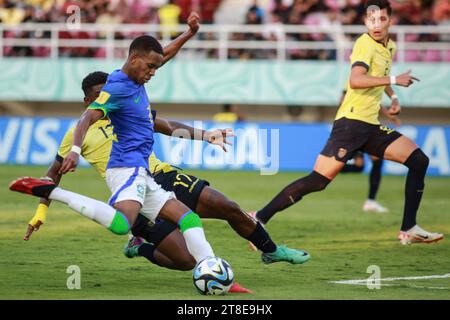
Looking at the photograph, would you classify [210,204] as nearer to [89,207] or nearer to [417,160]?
[89,207]

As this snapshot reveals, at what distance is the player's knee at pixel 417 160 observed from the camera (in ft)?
39.2

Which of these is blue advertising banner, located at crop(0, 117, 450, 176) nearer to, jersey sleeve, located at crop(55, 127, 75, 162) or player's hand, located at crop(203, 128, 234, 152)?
jersey sleeve, located at crop(55, 127, 75, 162)

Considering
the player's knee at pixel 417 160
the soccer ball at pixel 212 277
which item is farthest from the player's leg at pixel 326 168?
the soccer ball at pixel 212 277

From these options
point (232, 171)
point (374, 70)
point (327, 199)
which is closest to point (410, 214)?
point (374, 70)

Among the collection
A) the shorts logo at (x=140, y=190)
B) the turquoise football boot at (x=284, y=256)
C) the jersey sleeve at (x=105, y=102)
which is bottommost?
the turquoise football boot at (x=284, y=256)

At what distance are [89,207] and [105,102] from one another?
0.92 m

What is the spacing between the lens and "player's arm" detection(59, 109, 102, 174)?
8133 millimetres

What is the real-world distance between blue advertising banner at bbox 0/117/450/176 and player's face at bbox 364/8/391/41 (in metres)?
12.9

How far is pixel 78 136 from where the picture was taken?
27.6ft

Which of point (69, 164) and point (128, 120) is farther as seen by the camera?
point (128, 120)

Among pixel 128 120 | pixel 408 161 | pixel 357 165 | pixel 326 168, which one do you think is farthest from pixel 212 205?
pixel 357 165

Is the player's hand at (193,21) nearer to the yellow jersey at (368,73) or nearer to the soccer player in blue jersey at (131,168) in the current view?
Answer: the soccer player in blue jersey at (131,168)

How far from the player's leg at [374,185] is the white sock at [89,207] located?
870 cm

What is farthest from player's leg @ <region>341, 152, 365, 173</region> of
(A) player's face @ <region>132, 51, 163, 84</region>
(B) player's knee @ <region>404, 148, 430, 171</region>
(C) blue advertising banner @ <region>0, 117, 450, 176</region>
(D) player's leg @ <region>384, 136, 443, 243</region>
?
(A) player's face @ <region>132, 51, 163, 84</region>
